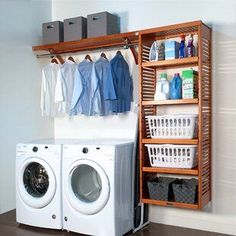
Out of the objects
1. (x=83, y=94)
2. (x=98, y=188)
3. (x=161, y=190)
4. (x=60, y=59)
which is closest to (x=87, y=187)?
(x=98, y=188)

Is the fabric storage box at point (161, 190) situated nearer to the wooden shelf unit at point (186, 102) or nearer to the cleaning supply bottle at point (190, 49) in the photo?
the wooden shelf unit at point (186, 102)

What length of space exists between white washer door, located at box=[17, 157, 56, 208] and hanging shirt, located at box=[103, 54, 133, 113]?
2.86ft

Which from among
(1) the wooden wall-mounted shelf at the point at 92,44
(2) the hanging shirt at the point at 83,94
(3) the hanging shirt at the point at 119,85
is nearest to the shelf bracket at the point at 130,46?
(1) the wooden wall-mounted shelf at the point at 92,44

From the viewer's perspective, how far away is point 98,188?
2.90 metres

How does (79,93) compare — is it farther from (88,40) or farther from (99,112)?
(88,40)

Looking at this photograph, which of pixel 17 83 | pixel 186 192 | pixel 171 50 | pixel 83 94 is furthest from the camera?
pixel 17 83

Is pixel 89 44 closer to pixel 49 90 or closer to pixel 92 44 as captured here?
pixel 92 44

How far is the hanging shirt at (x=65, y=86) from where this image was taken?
132 inches

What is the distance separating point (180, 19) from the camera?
9.81 feet

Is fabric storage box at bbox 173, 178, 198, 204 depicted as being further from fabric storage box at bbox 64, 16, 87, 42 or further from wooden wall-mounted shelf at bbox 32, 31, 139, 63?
fabric storage box at bbox 64, 16, 87, 42

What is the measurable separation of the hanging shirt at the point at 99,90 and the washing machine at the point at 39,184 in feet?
1.82

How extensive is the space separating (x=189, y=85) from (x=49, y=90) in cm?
163

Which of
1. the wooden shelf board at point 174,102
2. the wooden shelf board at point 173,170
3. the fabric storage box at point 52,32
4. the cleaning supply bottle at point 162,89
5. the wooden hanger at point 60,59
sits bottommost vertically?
the wooden shelf board at point 173,170

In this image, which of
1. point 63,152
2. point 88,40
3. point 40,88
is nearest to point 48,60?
point 40,88
